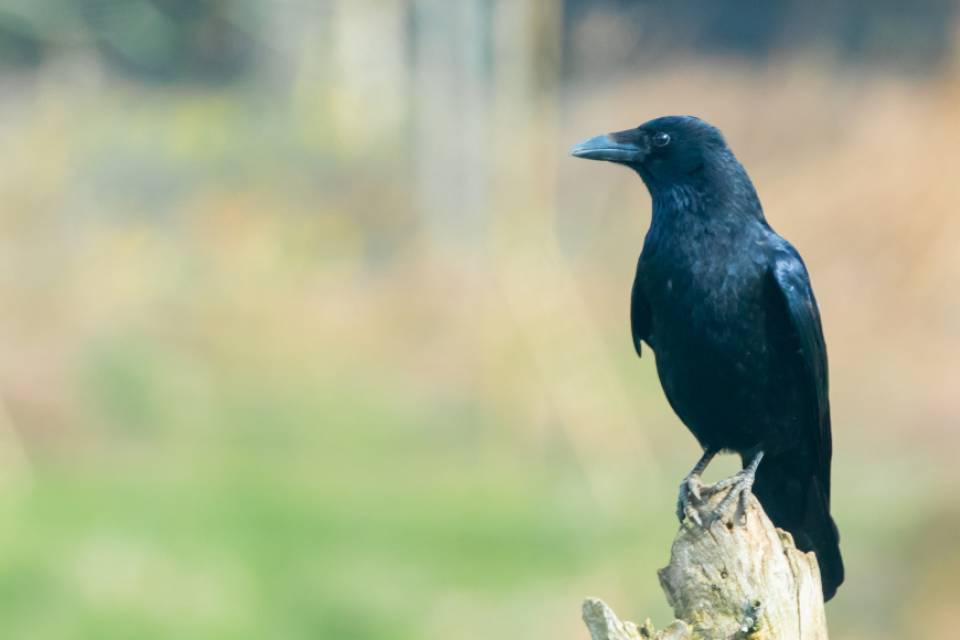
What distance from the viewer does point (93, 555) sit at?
19.3 ft

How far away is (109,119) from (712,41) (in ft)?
13.4

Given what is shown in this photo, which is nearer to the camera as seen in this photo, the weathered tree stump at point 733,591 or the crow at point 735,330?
the weathered tree stump at point 733,591

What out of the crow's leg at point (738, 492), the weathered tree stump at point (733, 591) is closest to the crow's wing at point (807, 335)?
the crow's leg at point (738, 492)

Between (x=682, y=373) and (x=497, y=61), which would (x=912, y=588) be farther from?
(x=497, y=61)

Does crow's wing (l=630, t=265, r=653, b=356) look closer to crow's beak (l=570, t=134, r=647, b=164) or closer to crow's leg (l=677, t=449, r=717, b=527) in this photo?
crow's beak (l=570, t=134, r=647, b=164)

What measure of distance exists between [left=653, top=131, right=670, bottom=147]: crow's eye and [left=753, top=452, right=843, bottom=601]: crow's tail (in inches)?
41.4

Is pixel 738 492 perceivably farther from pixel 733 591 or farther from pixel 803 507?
pixel 803 507

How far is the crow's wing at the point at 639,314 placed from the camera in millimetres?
2842

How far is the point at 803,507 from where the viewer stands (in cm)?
280

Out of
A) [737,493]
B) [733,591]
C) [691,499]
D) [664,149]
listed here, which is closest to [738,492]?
[737,493]

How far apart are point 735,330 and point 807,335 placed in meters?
0.21

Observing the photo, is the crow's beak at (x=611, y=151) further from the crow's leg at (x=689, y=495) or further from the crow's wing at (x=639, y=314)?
the crow's leg at (x=689, y=495)

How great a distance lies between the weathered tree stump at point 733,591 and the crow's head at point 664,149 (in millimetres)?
1123

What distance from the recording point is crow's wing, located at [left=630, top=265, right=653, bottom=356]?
2.84 metres
